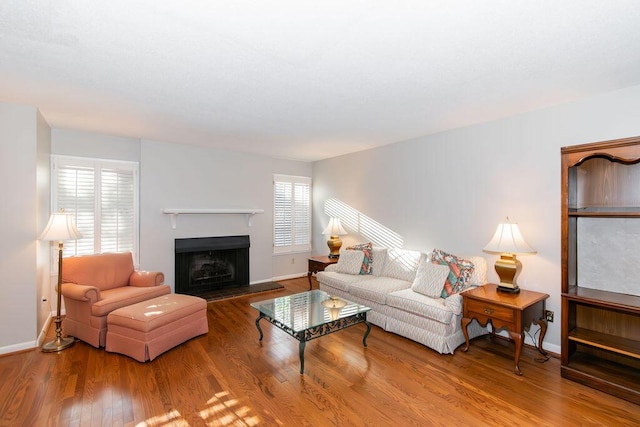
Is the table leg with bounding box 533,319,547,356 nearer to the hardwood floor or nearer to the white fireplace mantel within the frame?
the hardwood floor

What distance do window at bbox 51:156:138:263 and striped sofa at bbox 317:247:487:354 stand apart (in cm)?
302

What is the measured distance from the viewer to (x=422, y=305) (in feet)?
10.6

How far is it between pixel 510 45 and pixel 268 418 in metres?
2.98

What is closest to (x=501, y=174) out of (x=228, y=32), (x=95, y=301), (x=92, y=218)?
(x=228, y=32)

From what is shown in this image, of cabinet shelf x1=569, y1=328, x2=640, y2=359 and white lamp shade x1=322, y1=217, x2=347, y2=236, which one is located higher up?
white lamp shade x1=322, y1=217, x2=347, y2=236

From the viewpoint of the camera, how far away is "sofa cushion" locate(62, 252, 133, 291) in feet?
11.6

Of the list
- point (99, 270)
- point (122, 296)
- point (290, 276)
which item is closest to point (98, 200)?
point (99, 270)

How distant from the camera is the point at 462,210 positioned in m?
3.90

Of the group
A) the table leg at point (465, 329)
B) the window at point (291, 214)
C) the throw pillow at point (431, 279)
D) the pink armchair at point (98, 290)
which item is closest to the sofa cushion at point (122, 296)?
the pink armchair at point (98, 290)

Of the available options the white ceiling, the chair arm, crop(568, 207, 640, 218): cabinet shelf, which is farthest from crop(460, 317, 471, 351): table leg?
the chair arm

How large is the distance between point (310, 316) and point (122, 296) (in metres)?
2.14

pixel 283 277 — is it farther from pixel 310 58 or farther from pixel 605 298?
pixel 605 298

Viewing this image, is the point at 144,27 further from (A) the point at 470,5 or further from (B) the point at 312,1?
(A) the point at 470,5

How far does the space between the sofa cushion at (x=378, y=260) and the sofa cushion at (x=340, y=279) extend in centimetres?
13
